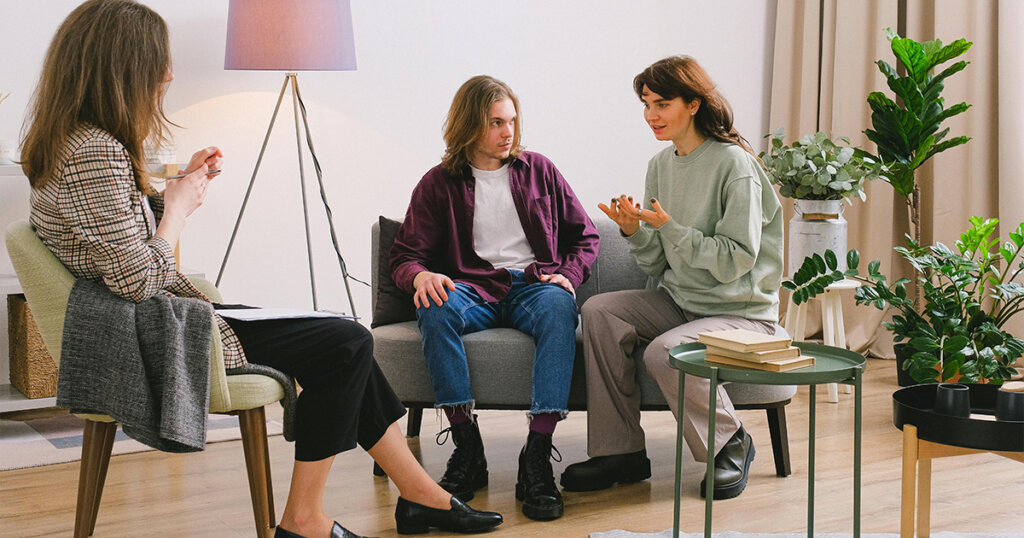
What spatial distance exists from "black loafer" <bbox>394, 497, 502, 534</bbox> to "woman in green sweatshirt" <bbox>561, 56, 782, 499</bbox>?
1.31 feet

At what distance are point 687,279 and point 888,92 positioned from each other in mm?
2189

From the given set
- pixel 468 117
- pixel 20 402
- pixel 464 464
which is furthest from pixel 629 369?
pixel 20 402

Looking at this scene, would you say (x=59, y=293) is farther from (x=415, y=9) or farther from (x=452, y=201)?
(x=415, y=9)

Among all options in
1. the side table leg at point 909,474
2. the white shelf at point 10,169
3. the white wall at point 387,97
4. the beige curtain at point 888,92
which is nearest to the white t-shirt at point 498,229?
the side table leg at point 909,474

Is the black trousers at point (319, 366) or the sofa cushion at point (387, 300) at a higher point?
the sofa cushion at point (387, 300)

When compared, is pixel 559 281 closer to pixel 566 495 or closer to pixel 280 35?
pixel 566 495

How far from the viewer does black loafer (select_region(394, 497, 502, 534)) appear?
2.31m

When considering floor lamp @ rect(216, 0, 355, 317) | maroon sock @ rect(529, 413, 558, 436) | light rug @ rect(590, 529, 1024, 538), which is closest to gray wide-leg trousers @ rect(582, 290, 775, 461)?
maroon sock @ rect(529, 413, 558, 436)

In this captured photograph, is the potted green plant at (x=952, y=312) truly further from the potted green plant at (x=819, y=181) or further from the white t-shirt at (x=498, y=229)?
→ the white t-shirt at (x=498, y=229)

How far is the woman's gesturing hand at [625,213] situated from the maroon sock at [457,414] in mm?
611

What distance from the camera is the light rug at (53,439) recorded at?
2.89 m

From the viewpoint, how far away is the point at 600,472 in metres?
2.64

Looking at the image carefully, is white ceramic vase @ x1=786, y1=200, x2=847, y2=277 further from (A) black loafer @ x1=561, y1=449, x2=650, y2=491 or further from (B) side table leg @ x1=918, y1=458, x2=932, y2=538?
(B) side table leg @ x1=918, y1=458, x2=932, y2=538

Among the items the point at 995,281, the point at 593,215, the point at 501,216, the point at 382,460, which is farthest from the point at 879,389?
the point at 382,460
